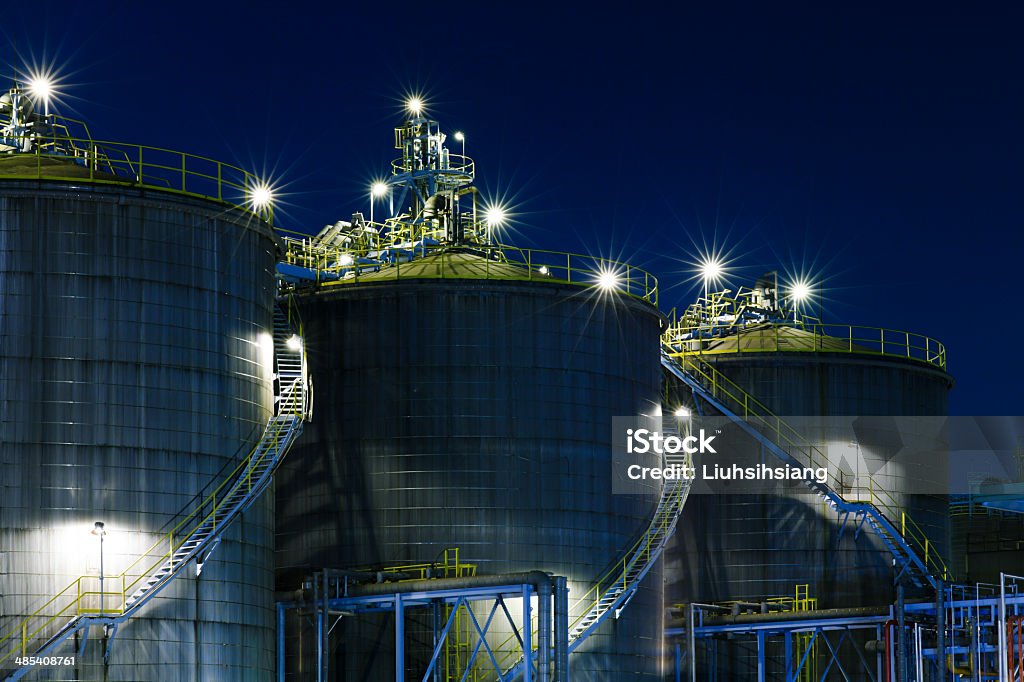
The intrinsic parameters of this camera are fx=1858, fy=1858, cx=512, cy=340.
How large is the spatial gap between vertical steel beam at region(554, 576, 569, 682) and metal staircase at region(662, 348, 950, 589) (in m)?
14.4

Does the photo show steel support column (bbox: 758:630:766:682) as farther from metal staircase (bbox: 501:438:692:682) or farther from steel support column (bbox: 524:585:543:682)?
steel support column (bbox: 524:585:543:682)

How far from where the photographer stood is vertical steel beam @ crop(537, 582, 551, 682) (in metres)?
50.5

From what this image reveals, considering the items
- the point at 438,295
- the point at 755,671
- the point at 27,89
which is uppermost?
the point at 27,89

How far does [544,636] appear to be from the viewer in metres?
50.4

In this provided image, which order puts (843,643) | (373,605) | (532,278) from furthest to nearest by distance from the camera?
(843,643), (532,278), (373,605)

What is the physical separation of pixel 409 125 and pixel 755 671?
23.3 metres

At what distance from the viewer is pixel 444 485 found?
54656mm

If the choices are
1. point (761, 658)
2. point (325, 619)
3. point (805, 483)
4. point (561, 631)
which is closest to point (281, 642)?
point (325, 619)

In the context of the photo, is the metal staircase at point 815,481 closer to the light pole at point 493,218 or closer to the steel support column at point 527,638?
the light pole at point 493,218

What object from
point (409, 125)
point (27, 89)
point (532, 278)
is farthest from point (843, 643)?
point (27, 89)

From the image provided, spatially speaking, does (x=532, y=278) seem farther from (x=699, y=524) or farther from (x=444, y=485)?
(x=699, y=524)

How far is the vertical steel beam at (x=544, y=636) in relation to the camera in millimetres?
50500

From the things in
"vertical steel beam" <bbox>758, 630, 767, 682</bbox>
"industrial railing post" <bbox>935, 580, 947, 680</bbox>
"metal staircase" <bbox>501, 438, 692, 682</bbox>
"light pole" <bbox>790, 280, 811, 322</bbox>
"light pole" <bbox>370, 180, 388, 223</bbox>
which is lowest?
"vertical steel beam" <bbox>758, 630, 767, 682</bbox>

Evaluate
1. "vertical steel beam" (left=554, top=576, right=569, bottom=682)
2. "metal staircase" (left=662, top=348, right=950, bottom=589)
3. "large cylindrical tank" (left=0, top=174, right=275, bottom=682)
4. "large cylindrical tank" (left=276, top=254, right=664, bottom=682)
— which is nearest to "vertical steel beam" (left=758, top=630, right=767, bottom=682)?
"metal staircase" (left=662, top=348, right=950, bottom=589)
